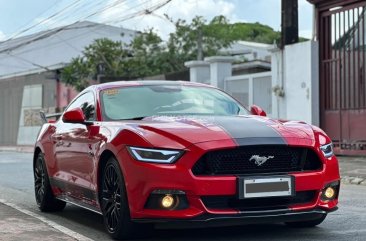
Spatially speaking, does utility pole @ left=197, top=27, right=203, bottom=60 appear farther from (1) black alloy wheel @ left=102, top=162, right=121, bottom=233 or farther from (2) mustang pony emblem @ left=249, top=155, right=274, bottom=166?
(2) mustang pony emblem @ left=249, top=155, right=274, bottom=166

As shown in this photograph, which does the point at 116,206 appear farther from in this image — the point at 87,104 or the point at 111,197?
the point at 87,104

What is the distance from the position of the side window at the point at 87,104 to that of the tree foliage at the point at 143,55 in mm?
22389

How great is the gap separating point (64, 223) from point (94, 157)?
129 cm

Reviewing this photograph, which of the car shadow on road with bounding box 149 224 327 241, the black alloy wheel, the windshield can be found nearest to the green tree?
the windshield

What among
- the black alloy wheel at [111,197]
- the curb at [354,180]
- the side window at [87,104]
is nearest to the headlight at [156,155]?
the black alloy wheel at [111,197]

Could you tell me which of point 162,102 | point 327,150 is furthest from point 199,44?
point 327,150

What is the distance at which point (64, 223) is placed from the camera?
7.18 meters

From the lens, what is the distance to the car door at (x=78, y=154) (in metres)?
6.39

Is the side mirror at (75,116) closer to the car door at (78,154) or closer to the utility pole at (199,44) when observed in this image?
the car door at (78,154)

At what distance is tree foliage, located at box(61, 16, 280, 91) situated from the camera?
105 ft

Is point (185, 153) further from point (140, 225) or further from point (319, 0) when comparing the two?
point (319, 0)

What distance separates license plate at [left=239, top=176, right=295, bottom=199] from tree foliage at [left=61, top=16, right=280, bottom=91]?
2483cm

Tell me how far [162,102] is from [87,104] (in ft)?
3.18

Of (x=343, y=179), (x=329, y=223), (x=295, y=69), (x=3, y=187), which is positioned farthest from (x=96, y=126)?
(x=295, y=69)
